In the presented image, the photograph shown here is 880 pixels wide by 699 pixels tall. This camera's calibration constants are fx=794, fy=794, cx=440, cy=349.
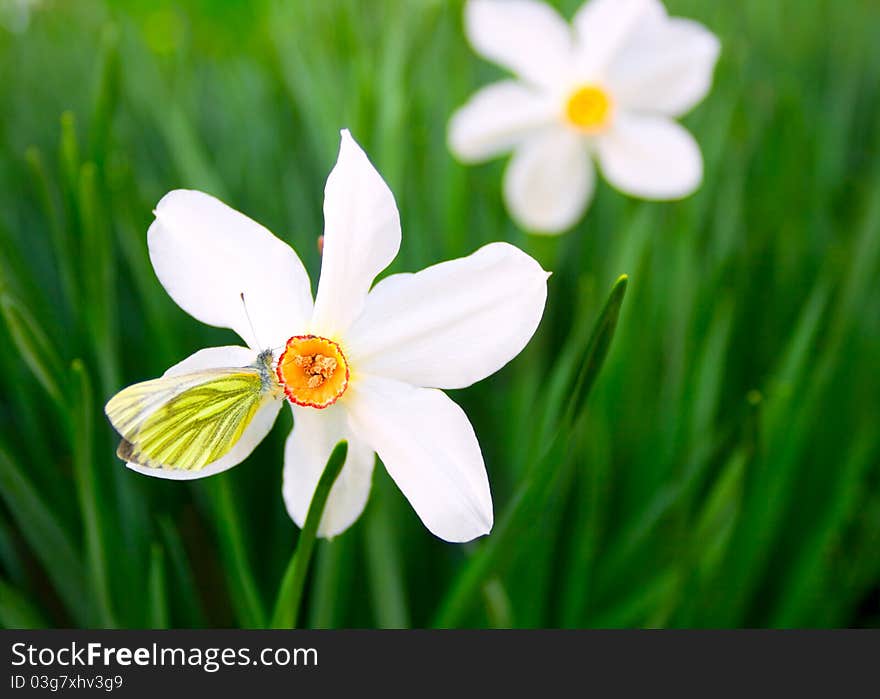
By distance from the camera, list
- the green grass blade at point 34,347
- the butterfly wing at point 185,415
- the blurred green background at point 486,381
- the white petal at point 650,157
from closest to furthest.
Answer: the butterfly wing at point 185,415 → the green grass blade at point 34,347 → the blurred green background at point 486,381 → the white petal at point 650,157

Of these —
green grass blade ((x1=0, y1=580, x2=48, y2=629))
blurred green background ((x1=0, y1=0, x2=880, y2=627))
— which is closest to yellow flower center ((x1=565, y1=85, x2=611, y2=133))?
blurred green background ((x1=0, y1=0, x2=880, y2=627))

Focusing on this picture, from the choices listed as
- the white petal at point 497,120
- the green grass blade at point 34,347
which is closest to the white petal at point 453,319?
the green grass blade at point 34,347

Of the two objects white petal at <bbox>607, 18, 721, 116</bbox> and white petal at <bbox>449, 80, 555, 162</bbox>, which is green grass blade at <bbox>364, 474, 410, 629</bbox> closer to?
white petal at <bbox>449, 80, 555, 162</bbox>

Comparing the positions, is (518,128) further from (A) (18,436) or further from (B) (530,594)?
(A) (18,436)

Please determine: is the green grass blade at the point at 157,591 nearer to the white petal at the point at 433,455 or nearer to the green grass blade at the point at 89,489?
→ the green grass blade at the point at 89,489

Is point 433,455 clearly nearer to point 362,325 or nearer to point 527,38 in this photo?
point 362,325

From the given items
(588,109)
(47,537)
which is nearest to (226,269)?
(47,537)

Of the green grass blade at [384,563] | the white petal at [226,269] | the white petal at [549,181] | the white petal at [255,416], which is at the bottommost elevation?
the green grass blade at [384,563]
